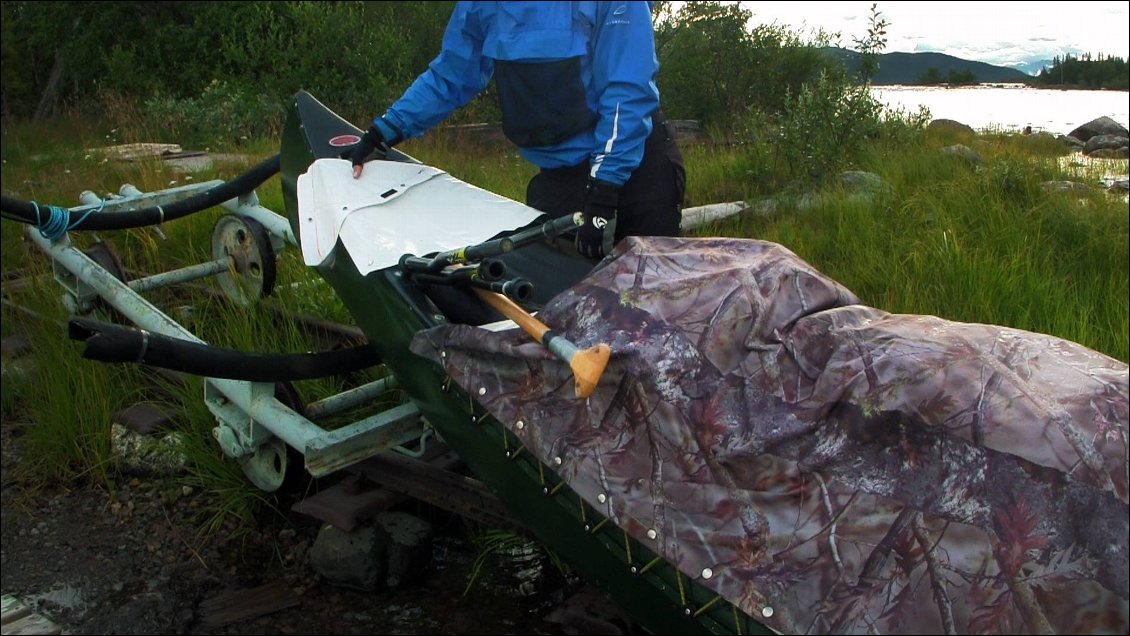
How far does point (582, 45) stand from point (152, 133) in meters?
8.53

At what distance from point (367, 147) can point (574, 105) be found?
2.95ft

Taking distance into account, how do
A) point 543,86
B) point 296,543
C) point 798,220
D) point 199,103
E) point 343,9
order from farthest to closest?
point 343,9 → point 199,103 → point 798,220 → point 296,543 → point 543,86

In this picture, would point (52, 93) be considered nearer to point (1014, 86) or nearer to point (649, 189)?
point (649, 189)

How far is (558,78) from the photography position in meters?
3.82

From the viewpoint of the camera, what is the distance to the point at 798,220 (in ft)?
19.0

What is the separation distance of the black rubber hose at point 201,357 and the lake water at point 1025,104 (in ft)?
9.97

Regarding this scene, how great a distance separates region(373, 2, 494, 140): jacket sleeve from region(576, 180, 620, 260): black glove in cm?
87

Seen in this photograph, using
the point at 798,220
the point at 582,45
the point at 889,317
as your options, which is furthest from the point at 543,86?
the point at 798,220

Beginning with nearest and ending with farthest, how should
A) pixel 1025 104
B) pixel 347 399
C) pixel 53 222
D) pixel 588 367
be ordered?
pixel 588 367, pixel 347 399, pixel 1025 104, pixel 53 222

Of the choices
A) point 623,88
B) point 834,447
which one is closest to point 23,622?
point 623,88

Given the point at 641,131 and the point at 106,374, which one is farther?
the point at 106,374

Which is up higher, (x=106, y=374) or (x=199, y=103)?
(x=199, y=103)

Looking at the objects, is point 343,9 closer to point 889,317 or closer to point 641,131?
point 641,131

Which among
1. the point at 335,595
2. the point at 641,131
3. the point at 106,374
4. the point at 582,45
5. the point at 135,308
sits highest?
the point at 582,45
